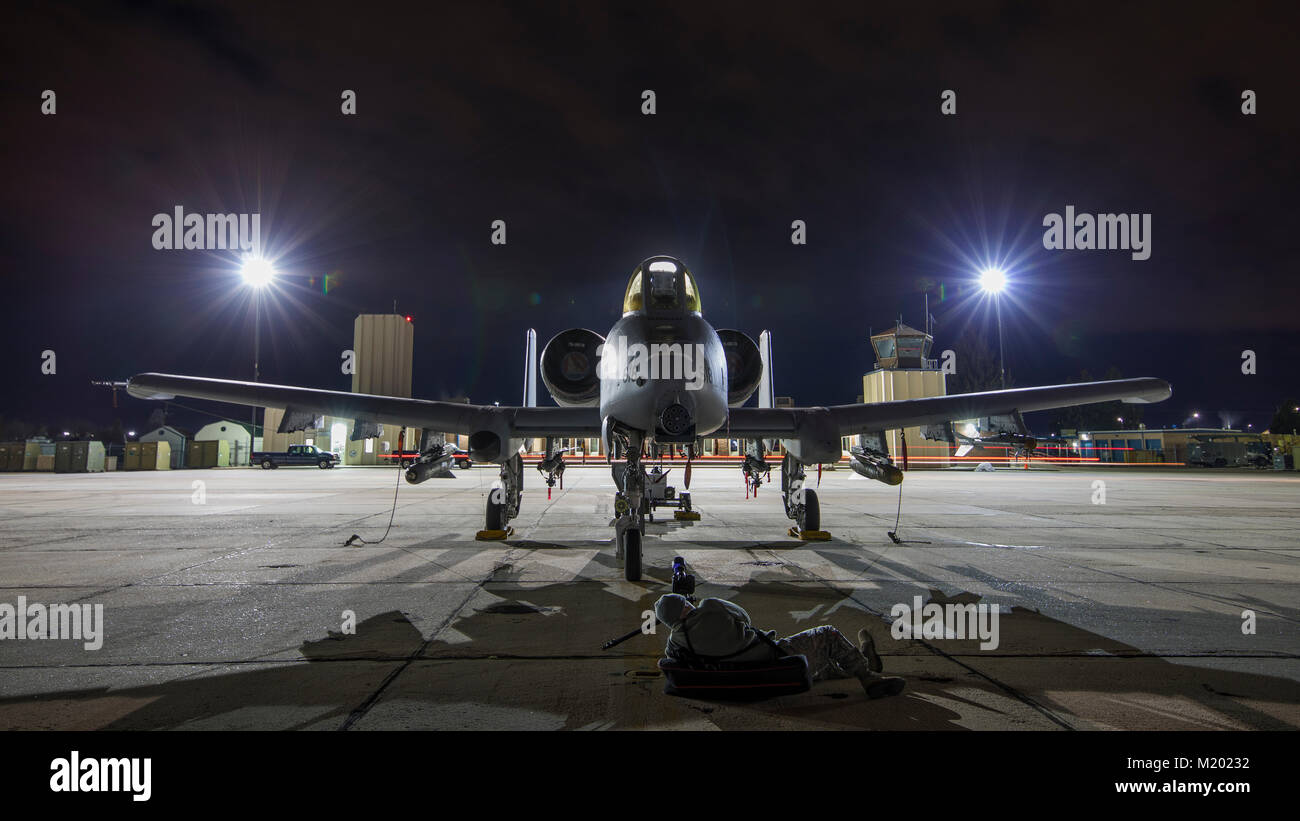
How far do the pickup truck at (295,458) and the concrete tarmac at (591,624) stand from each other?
39046mm

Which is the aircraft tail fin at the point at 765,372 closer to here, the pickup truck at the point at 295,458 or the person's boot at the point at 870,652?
the person's boot at the point at 870,652

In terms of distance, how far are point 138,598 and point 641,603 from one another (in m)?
5.30

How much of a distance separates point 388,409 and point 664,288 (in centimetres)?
578

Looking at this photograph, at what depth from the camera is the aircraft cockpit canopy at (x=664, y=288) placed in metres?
7.76

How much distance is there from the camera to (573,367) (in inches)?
443

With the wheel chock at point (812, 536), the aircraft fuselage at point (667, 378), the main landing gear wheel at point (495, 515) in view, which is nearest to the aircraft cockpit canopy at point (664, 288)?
the aircraft fuselage at point (667, 378)

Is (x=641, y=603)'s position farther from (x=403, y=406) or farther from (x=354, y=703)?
(x=403, y=406)

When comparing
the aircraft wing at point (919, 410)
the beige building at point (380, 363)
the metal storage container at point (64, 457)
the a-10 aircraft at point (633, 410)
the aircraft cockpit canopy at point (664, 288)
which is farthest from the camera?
the beige building at point (380, 363)

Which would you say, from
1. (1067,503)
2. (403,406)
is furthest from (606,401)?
(1067,503)

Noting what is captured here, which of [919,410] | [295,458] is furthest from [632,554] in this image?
[295,458]

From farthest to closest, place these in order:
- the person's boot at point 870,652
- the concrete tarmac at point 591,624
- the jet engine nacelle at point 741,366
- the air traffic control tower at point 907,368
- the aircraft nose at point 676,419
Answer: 1. the air traffic control tower at point 907,368
2. the jet engine nacelle at point 741,366
3. the aircraft nose at point 676,419
4. the person's boot at point 870,652
5. the concrete tarmac at point 591,624
